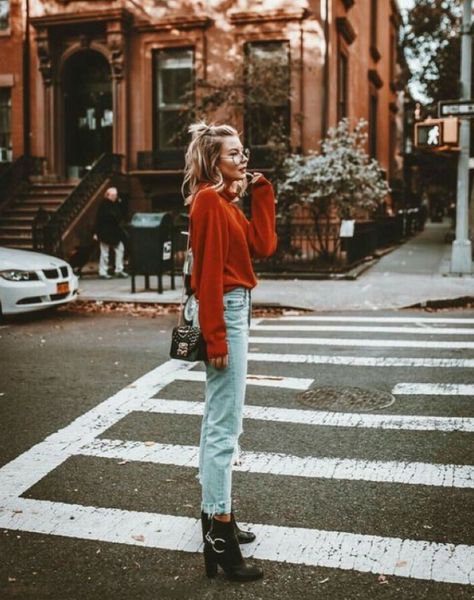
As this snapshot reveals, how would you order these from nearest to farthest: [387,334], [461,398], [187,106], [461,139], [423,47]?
[461,398]
[387,334]
[461,139]
[187,106]
[423,47]

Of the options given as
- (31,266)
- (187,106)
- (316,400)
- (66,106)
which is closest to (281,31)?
(187,106)

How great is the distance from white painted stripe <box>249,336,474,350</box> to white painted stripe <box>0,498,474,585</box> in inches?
217

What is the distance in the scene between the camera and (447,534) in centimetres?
415

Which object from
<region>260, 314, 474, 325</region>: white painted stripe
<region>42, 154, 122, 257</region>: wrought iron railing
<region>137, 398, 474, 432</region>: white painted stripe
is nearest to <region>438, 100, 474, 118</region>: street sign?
<region>260, 314, 474, 325</region>: white painted stripe

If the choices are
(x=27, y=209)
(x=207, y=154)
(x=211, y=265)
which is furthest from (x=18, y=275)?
(x=27, y=209)

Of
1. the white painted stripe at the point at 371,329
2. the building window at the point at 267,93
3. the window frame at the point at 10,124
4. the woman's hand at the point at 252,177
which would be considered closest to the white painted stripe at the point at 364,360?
the white painted stripe at the point at 371,329

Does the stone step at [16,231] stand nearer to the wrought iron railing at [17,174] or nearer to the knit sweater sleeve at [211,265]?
the wrought iron railing at [17,174]

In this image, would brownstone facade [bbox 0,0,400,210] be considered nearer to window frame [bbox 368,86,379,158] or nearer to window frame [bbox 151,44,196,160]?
window frame [bbox 151,44,196,160]

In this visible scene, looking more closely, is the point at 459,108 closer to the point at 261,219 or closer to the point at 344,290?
the point at 344,290

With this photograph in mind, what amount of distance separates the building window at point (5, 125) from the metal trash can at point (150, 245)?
10.2 m

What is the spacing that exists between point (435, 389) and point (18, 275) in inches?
269

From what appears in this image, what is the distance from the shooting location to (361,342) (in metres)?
9.81

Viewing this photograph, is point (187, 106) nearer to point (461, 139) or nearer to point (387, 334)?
point (461, 139)

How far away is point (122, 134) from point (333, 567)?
1945 centimetres
